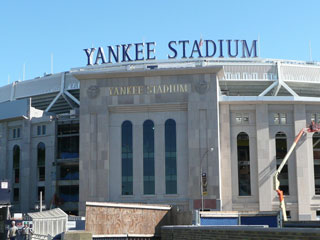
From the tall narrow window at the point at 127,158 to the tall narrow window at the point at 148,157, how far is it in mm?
1742

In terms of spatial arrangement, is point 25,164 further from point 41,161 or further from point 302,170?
point 302,170

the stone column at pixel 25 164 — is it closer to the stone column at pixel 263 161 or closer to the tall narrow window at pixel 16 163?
the tall narrow window at pixel 16 163

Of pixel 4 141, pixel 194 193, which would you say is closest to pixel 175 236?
pixel 194 193

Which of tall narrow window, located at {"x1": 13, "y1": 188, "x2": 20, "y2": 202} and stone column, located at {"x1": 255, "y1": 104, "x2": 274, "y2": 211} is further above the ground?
stone column, located at {"x1": 255, "y1": 104, "x2": 274, "y2": 211}

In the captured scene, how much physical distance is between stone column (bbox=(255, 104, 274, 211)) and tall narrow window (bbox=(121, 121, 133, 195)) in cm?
1548

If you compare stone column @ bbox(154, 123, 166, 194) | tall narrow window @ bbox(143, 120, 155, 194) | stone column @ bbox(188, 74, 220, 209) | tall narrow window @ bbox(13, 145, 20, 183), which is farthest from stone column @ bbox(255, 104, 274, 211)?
tall narrow window @ bbox(13, 145, 20, 183)

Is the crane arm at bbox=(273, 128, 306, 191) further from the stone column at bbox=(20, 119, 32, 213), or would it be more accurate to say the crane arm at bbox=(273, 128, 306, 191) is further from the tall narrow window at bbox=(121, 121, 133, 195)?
the stone column at bbox=(20, 119, 32, 213)

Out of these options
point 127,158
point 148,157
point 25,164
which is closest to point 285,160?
point 148,157

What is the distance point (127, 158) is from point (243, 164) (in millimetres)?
14912

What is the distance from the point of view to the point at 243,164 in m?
69.6

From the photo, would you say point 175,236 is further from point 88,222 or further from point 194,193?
point 194,193

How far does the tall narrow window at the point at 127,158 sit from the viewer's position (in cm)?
6681

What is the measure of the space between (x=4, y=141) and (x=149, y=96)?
90.9 feet

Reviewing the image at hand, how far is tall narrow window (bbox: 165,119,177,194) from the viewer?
66250 mm
